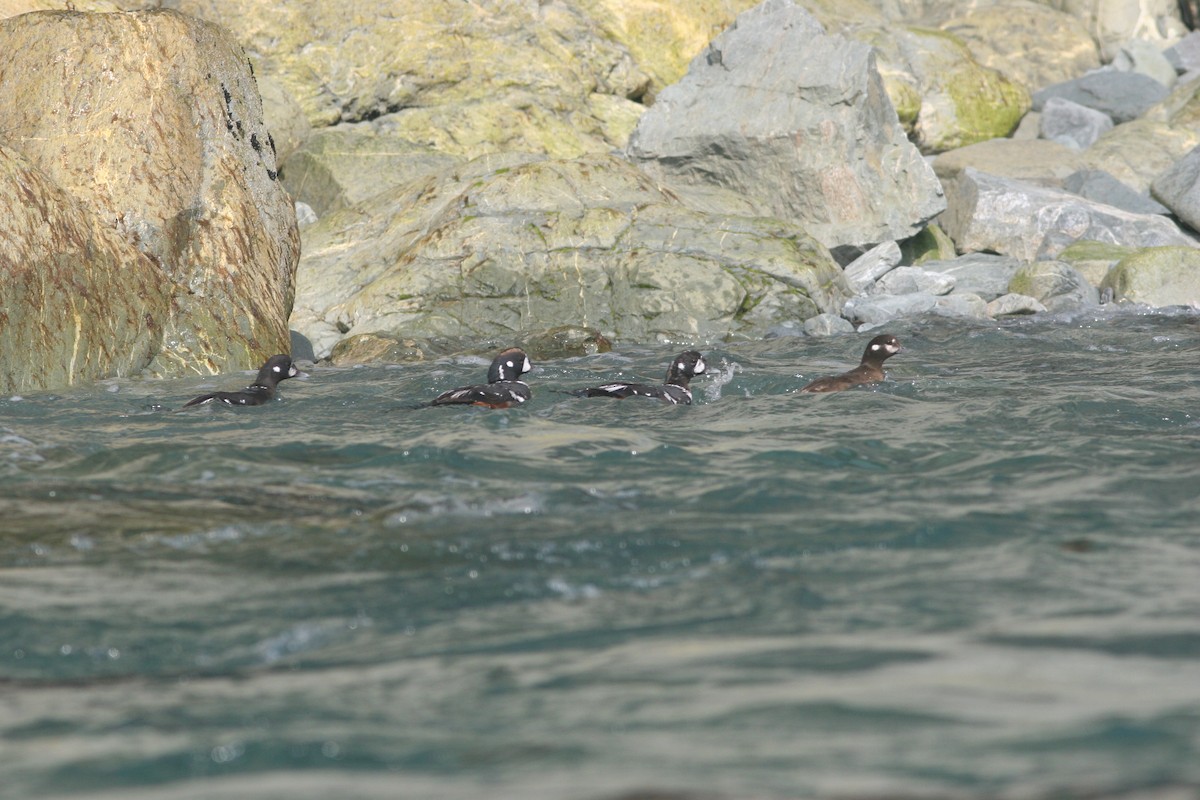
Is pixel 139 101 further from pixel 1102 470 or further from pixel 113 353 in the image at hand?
pixel 1102 470

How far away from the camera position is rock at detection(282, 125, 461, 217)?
53.4ft

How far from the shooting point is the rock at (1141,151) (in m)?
19.3

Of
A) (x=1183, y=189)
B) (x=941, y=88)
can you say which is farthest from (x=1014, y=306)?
(x=941, y=88)

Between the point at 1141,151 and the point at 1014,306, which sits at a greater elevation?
the point at 1141,151

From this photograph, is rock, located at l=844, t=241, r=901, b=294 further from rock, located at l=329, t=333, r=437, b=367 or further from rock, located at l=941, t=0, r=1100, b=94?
rock, located at l=941, t=0, r=1100, b=94

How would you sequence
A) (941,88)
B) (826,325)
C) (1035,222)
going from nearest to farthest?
(826,325) → (1035,222) → (941,88)

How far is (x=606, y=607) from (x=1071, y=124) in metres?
20.6

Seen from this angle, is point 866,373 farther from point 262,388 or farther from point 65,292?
point 65,292

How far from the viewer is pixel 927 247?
1702cm

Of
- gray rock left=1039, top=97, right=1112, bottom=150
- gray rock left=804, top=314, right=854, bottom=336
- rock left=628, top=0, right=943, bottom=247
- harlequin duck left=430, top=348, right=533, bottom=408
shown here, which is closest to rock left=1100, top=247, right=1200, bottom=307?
rock left=628, top=0, right=943, bottom=247

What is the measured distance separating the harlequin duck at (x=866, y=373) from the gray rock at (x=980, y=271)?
5136 millimetres

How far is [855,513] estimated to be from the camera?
527 cm

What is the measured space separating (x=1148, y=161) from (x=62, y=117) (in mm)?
14720

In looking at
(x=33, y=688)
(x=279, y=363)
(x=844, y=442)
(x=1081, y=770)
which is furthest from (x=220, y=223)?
(x=1081, y=770)
